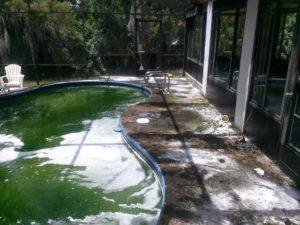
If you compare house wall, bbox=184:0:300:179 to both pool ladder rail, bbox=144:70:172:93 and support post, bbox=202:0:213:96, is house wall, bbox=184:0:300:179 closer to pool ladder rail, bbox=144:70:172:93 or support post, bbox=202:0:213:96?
support post, bbox=202:0:213:96

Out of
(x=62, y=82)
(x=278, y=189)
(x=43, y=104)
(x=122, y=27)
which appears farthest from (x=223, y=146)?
(x=122, y=27)

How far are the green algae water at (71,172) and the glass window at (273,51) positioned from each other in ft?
7.25

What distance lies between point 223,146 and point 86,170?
2.26m

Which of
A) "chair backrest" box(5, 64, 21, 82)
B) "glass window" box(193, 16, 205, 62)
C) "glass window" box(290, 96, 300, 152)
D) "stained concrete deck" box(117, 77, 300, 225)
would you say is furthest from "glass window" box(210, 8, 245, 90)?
"chair backrest" box(5, 64, 21, 82)

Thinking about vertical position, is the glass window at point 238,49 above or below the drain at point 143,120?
above

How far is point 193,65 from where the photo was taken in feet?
35.3

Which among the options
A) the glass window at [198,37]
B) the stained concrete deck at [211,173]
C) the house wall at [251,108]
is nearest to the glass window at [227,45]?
the house wall at [251,108]

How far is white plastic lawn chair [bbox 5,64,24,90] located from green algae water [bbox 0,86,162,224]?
152cm

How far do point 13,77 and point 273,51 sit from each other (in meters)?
7.75

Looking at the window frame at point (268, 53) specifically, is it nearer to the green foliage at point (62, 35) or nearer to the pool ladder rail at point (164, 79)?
the pool ladder rail at point (164, 79)

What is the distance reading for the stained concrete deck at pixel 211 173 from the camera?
3.44m

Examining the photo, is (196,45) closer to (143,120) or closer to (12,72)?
(143,120)

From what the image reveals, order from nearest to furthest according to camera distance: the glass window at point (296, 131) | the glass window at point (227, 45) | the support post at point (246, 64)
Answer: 1. the glass window at point (296, 131)
2. the support post at point (246, 64)
3. the glass window at point (227, 45)

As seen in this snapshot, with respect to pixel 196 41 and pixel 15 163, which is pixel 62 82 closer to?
pixel 196 41
